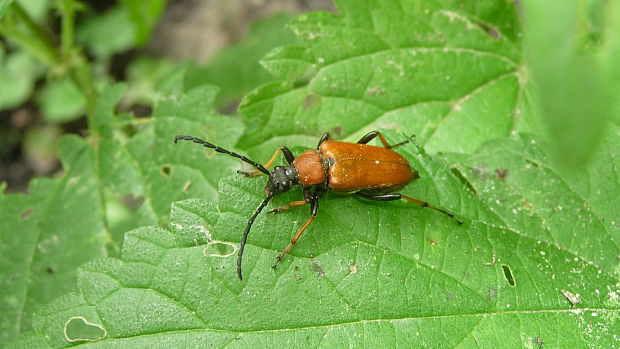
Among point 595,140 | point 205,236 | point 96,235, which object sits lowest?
point 96,235

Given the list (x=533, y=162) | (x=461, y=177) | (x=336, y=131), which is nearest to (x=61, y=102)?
(x=336, y=131)

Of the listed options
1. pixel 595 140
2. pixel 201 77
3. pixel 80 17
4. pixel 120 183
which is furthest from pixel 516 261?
pixel 80 17

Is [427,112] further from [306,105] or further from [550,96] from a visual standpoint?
[550,96]

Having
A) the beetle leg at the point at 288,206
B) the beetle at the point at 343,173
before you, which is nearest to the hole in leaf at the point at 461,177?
the beetle at the point at 343,173

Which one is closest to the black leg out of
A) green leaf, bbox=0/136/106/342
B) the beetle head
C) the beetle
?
the beetle

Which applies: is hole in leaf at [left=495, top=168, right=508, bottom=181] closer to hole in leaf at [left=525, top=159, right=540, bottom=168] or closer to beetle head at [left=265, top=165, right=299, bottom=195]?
hole in leaf at [left=525, top=159, right=540, bottom=168]
